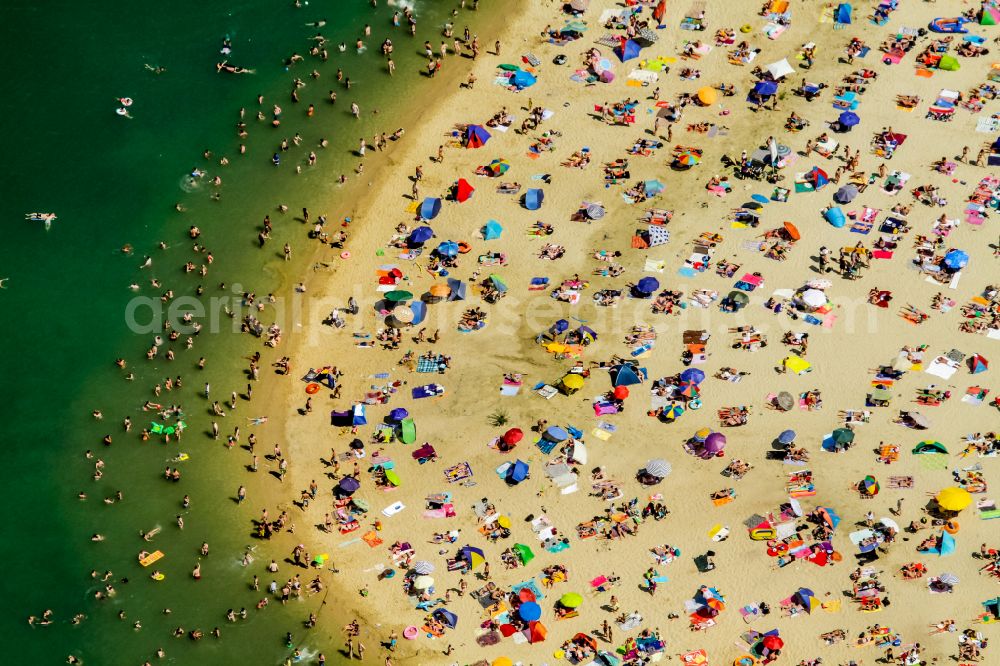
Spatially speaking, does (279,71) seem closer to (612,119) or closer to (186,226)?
(186,226)

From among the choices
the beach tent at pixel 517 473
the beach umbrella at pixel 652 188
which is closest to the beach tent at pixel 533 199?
the beach umbrella at pixel 652 188

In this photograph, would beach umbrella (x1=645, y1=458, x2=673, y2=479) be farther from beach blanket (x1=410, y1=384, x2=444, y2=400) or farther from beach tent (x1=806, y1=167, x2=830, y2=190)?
beach tent (x1=806, y1=167, x2=830, y2=190)

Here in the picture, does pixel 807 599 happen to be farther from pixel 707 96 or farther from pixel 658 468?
pixel 707 96

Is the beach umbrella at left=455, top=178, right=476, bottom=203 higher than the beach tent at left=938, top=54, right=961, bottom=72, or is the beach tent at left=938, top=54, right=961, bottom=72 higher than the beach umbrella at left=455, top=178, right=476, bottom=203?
the beach tent at left=938, top=54, right=961, bottom=72

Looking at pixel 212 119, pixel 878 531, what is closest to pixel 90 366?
pixel 212 119

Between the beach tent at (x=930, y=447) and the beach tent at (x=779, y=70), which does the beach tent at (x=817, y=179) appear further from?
the beach tent at (x=930, y=447)

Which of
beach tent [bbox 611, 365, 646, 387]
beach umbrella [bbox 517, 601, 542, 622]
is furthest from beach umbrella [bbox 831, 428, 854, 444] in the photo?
beach umbrella [bbox 517, 601, 542, 622]

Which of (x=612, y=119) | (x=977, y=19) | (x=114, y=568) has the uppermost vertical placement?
(x=977, y=19)
